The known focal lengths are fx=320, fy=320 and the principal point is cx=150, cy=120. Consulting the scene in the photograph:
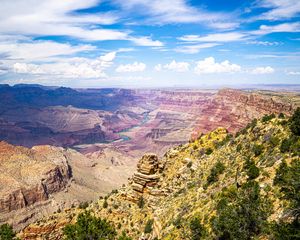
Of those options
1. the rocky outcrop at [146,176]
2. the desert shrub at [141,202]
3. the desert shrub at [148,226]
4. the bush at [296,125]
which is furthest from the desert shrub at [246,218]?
the rocky outcrop at [146,176]

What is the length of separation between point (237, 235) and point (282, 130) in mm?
17071

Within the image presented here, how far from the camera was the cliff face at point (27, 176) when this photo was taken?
12250 cm

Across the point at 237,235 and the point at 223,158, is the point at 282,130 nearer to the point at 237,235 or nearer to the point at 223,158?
the point at 223,158

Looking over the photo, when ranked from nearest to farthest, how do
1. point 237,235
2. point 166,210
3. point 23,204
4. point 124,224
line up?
1. point 237,235
2. point 166,210
3. point 124,224
4. point 23,204

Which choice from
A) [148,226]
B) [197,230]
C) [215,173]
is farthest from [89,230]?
[215,173]

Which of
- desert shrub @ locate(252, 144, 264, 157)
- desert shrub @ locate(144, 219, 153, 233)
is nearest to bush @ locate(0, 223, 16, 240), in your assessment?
desert shrub @ locate(144, 219, 153, 233)

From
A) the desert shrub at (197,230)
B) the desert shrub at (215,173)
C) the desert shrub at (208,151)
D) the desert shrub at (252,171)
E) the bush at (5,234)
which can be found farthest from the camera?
the desert shrub at (208,151)

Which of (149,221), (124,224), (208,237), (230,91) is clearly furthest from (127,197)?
(230,91)

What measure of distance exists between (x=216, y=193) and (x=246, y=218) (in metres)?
9.59

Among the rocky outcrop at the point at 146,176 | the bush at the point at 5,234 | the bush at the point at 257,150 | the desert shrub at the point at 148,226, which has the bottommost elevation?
the bush at the point at 5,234

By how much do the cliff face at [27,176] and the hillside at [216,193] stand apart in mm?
80380

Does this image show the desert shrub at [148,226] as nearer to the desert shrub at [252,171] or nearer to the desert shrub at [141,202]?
the desert shrub at [141,202]

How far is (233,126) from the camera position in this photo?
132625mm

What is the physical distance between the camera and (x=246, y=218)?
23.7 meters
